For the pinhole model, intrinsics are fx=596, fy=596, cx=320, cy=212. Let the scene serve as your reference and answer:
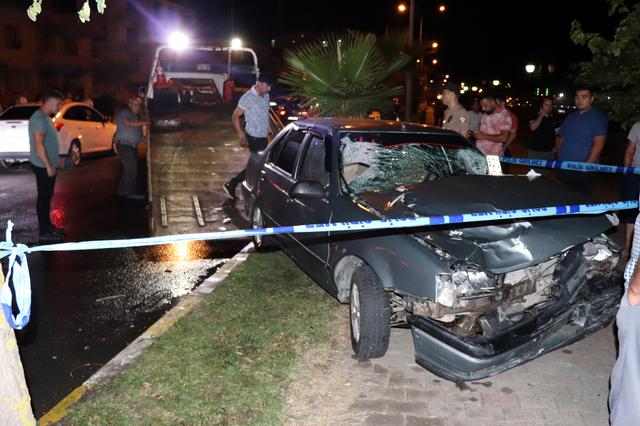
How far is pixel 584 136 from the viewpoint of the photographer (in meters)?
7.00

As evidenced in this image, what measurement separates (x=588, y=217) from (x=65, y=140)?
1254cm

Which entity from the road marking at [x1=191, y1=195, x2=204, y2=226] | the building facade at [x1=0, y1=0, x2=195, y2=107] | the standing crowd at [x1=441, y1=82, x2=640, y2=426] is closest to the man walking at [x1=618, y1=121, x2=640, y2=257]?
the standing crowd at [x1=441, y1=82, x2=640, y2=426]

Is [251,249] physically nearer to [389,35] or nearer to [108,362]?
[108,362]

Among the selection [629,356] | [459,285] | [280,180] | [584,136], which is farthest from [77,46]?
[629,356]

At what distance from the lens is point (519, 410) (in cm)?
383

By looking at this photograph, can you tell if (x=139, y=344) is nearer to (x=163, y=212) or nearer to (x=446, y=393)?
(x=446, y=393)

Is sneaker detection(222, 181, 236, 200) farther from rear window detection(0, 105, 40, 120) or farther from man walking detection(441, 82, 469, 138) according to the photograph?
rear window detection(0, 105, 40, 120)

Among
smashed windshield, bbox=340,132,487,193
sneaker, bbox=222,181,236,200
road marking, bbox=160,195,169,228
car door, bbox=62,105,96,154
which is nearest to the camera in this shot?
smashed windshield, bbox=340,132,487,193

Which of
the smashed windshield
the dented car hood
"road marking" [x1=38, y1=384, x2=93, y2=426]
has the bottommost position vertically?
"road marking" [x1=38, y1=384, x2=93, y2=426]

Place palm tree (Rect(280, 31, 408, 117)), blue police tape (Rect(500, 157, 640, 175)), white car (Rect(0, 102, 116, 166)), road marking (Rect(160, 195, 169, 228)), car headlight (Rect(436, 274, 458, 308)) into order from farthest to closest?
white car (Rect(0, 102, 116, 166)) → palm tree (Rect(280, 31, 408, 117)) → road marking (Rect(160, 195, 169, 228)) → blue police tape (Rect(500, 157, 640, 175)) → car headlight (Rect(436, 274, 458, 308))

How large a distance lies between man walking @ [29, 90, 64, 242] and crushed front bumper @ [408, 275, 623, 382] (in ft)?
19.0

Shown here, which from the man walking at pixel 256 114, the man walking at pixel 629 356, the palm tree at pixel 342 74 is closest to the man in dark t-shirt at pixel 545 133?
the palm tree at pixel 342 74

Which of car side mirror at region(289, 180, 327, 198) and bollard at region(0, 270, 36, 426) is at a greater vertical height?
car side mirror at region(289, 180, 327, 198)

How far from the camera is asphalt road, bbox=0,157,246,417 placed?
15.1 ft
